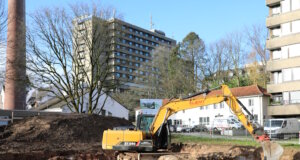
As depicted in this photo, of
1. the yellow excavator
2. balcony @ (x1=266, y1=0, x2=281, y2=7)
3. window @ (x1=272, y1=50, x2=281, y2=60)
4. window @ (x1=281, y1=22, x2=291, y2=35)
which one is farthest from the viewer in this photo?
balcony @ (x1=266, y1=0, x2=281, y2=7)

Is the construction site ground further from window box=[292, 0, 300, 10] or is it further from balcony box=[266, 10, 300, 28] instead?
window box=[292, 0, 300, 10]

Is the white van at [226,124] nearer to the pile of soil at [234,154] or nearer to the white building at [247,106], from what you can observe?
the white building at [247,106]

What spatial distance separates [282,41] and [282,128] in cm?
1434

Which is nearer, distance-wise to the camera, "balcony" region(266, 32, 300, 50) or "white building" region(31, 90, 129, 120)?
"balcony" region(266, 32, 300, 50)

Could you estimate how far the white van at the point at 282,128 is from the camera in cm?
2811

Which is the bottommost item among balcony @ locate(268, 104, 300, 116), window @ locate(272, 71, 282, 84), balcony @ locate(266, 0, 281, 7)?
balcony @ locate(268, 104, 300, 116)

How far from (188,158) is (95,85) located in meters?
22.5

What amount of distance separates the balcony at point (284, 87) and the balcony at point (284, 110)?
1.92 metres

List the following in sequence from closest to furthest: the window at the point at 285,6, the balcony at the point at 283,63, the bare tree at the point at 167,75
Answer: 1. the balcony at the point at 283,63
2. the window at the point at 285,6
3. the bare tree at the point at 167,75

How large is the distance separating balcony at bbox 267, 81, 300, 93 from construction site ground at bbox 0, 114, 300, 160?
17.4m

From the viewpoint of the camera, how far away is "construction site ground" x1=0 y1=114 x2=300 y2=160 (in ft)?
55.3

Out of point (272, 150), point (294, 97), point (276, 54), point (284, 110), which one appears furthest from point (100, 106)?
point (272, 150)

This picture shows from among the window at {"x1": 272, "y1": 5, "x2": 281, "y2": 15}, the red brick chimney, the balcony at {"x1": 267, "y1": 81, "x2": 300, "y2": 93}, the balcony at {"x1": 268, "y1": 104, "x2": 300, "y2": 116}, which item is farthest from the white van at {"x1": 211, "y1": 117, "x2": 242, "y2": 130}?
the red brick chimney

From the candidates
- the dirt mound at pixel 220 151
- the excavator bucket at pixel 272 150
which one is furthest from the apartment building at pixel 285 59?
the excavator bucket at pixel 272 150
